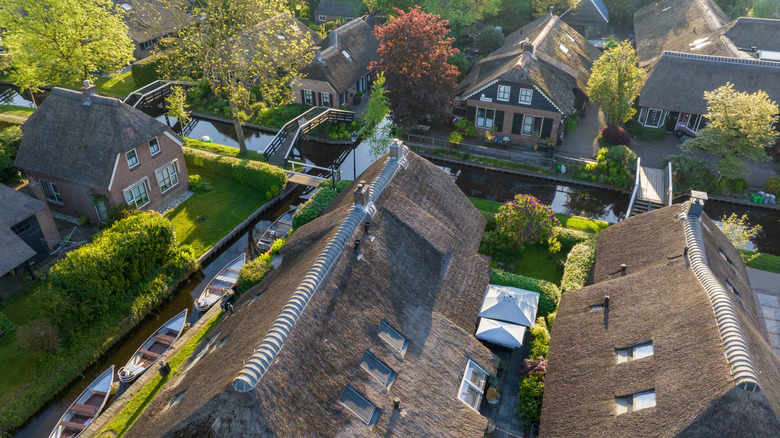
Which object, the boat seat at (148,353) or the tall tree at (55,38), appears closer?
the boat seat at (148,353)

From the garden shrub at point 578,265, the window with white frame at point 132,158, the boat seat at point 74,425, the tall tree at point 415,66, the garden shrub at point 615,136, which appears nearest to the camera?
the boat seat at point 74,425

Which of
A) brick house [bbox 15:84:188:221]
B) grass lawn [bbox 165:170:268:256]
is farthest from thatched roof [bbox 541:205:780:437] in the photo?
brick house [bbox 15:84:188:221]

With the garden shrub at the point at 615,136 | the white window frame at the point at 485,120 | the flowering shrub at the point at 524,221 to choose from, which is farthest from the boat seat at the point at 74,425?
the garden shrub at the point at 615,136

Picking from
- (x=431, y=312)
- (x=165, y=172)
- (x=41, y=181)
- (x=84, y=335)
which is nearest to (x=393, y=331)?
(x=431, y=312)

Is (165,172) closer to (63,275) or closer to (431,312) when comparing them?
(63,275)

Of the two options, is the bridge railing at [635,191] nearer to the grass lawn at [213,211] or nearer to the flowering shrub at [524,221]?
the flowering shrub at [524,221]

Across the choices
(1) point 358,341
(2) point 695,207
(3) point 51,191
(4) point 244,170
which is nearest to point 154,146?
(4) point 244,170
